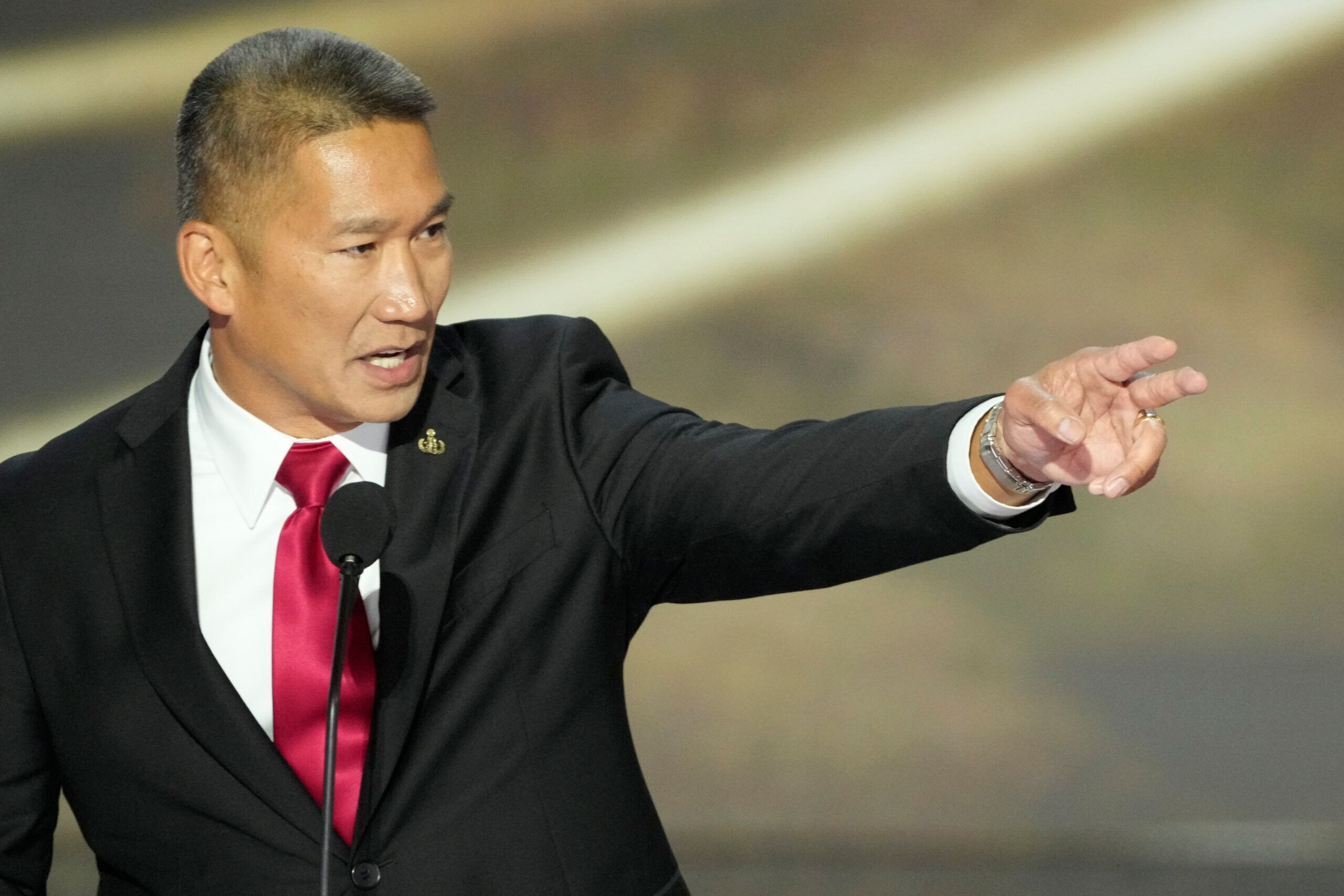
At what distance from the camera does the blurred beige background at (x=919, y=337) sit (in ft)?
12.1

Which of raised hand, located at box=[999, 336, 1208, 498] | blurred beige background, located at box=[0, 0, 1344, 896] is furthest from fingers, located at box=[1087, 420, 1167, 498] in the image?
blurred beige background, located at box=[0, 0, 1344, 896]

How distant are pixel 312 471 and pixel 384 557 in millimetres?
160

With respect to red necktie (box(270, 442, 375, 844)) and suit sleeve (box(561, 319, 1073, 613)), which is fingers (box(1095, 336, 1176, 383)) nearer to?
suit sleeve (box(561, 319, 1073, 613))

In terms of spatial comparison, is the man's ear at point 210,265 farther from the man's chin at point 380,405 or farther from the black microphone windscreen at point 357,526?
the black microphone windscreen at point 357,526

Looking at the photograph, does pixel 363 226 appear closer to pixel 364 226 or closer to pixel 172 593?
pixel 364 226

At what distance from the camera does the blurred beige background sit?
12.1 ft

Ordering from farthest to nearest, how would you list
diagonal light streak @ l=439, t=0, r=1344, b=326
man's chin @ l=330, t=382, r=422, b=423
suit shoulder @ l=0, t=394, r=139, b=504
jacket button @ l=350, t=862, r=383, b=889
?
diagonal light streak @ l=439, t=0, r=1344, b=326
suit shoulder @ l=0, t=394, r=139, b=504
man's chin @ l=330, t=382, r=422, b=423
jacket button @ l=350, t=862, r=383, b=889

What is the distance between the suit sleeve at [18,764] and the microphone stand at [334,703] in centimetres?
48

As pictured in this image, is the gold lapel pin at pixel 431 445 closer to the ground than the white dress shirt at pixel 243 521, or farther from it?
farther from it

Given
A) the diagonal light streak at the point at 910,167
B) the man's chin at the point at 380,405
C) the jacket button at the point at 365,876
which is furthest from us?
the diagonal light streak at the point at 910,167

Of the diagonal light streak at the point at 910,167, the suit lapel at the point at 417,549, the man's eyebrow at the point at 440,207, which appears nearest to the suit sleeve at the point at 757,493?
the suit lapel at the point at 417,549

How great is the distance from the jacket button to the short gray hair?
66cm

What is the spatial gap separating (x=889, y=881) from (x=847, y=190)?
5.45 feet

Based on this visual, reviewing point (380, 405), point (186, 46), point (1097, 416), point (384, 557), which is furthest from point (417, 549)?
point (186, 46)
